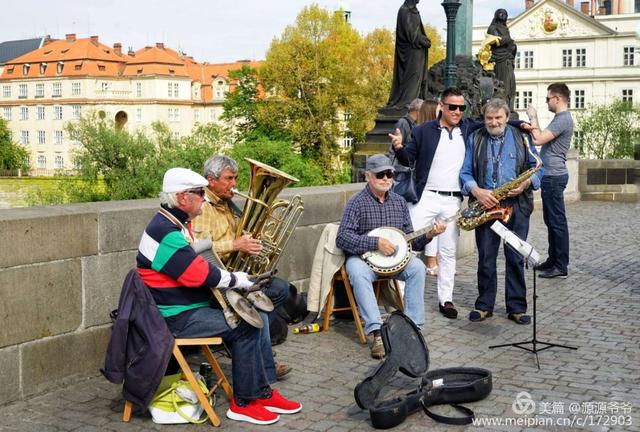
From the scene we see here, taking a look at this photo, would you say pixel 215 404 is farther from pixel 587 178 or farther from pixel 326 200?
pixel 587 178

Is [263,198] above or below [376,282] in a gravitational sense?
above

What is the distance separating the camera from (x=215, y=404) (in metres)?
6.09

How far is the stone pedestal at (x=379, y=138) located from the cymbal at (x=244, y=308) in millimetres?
16018

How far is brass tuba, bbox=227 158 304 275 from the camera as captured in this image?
636 cm

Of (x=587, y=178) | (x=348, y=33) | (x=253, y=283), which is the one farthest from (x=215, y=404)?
(x=348, y=33)

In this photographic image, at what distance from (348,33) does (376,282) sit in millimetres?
57449

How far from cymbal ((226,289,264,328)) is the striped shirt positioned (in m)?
0.15

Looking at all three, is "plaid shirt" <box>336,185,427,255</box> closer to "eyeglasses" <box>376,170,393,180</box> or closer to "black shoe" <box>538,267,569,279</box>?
"eyeglasses" <box>376,170,393,180</box>

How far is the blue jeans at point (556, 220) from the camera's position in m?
10.7

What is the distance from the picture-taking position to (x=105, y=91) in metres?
122

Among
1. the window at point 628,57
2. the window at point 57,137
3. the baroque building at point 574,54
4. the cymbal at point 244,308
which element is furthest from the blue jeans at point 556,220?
the window at point 57,137

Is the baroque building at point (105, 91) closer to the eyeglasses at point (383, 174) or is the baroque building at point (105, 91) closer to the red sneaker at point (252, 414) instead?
the eyeglasses at point (383, 174)

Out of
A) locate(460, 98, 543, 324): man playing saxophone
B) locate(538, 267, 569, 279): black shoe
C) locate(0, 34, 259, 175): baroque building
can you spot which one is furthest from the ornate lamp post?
locate(0, 34, 259, 175): baroque building

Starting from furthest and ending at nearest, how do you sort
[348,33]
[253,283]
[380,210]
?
[348,33] → [380,210] → [253,283]
